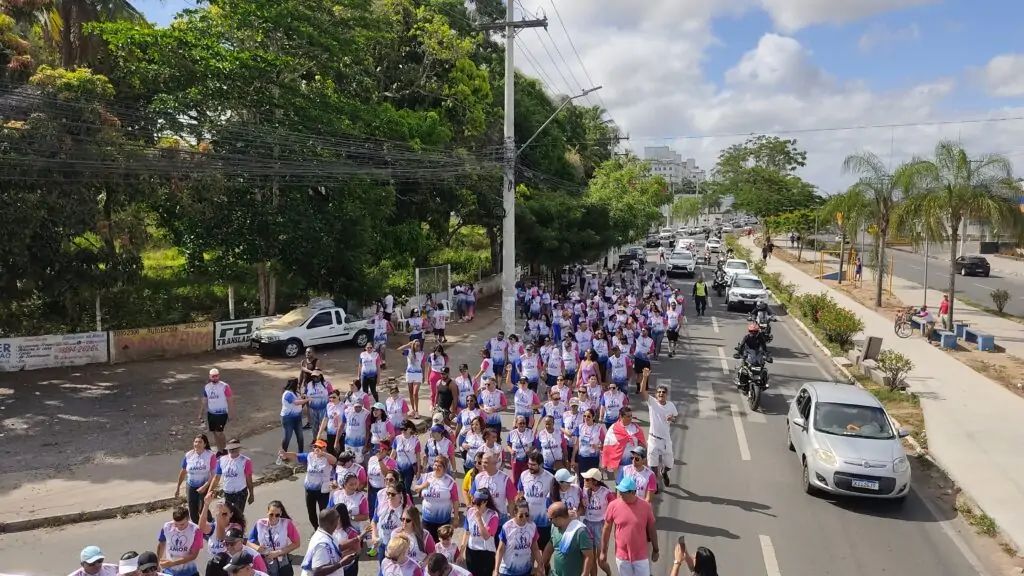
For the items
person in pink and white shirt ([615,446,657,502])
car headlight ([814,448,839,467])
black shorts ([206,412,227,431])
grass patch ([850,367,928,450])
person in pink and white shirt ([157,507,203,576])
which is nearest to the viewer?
person in pink and white shirt ([157,507,203,576])

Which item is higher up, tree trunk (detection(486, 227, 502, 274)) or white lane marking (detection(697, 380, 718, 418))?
tree trunk (detection(486, 227, 502, 274))

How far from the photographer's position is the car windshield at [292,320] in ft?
66.8

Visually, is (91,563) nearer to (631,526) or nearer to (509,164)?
(631,526)

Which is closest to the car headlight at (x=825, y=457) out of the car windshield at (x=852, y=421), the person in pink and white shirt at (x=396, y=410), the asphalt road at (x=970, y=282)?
the car windshield at (x=852, y=421)

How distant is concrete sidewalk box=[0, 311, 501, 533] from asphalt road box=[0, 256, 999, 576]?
0.85 feet

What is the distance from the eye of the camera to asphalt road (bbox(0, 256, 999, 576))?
8203 mm

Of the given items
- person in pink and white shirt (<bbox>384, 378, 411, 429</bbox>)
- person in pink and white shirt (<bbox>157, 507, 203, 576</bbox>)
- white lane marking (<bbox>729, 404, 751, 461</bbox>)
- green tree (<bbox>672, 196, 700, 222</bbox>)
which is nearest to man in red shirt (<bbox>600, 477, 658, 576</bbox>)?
person in pink and white shirt (<bbox>157, 507, 203, 576</bbox>)

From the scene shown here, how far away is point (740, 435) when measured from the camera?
13.0 meters

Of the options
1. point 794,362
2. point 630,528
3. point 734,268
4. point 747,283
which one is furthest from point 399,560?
point 734,268

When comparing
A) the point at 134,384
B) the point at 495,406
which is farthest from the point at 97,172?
the point at 495,406

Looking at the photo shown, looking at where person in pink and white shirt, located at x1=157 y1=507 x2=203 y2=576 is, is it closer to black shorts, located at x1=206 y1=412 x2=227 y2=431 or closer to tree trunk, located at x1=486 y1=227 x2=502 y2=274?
black shorts, located at x1=206 y1=412 x2=227 y2=431

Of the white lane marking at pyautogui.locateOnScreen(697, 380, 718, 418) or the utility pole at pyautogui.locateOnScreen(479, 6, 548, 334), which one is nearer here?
the white lane marking at pyautogui.locateOnScreen(697, 380, 718, 418)

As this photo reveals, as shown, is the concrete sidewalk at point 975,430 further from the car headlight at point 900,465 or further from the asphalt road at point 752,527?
the car headlight at point 900,465

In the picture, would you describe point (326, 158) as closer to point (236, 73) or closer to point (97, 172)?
point (236, 73)
